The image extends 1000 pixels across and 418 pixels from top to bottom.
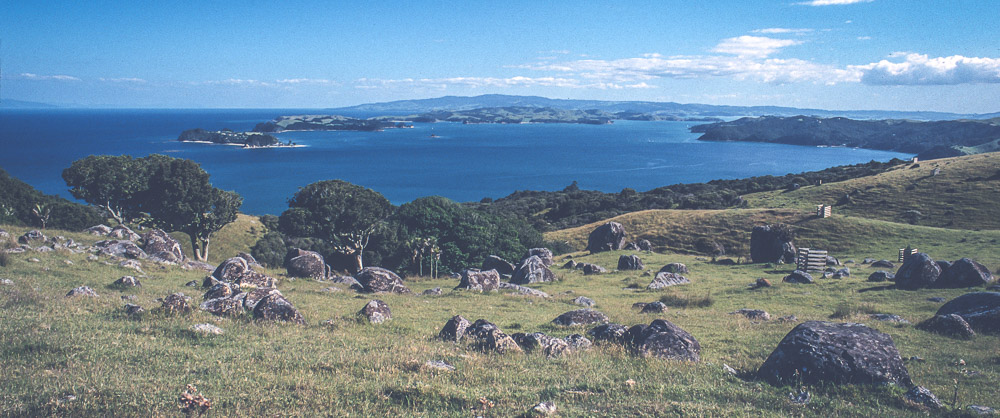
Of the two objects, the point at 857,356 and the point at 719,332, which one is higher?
the point at 857,356

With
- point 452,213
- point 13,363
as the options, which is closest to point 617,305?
point 13,363

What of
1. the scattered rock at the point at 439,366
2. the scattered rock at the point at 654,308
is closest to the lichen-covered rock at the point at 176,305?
the scattered rock at the point at 439,366

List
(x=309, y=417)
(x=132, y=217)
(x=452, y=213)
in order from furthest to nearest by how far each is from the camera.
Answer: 1. (x=452, y=213)
2. (x=132, y=217)
3. (x=309, y=417)

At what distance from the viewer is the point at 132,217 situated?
153 ft

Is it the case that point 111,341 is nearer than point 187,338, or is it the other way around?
point 111,341

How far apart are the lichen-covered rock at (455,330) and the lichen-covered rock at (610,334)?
3621 mm

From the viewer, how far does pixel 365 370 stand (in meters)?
10.3

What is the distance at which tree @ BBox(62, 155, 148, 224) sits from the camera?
4384 centimetres

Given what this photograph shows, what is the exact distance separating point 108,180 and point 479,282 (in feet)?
116

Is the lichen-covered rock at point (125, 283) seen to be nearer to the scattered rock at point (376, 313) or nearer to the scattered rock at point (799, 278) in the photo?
the scattered rock at point (376, 313)

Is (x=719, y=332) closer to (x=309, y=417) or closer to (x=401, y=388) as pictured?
(x=401, y=388)

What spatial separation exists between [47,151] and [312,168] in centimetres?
10898

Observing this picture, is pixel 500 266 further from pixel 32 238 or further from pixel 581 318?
pixel 32 238

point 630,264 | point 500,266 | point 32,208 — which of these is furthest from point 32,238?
point 630,264
